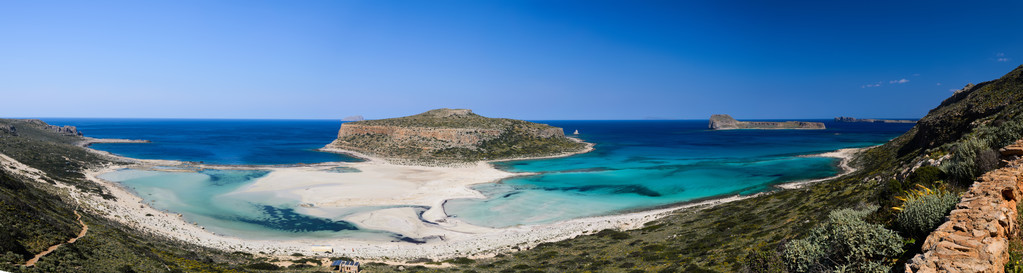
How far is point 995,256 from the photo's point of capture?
6.25m

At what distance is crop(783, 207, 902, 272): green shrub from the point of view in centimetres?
878

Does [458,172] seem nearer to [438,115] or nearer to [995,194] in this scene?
[438,115]

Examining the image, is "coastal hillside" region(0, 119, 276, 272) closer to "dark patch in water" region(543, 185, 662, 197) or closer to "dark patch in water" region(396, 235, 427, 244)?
"dark patch in water" region(396, 235, 427, 244)

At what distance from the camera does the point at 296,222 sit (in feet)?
119

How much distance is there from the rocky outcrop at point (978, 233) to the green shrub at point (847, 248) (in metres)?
1.36

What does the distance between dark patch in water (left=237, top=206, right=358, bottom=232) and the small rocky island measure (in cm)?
4042

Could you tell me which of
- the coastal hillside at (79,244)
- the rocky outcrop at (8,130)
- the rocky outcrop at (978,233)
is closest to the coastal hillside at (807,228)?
the rocky outcrop at (978,233)

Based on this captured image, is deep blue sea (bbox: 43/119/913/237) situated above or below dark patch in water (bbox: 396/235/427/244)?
above

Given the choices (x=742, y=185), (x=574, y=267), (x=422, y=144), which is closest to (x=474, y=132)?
(x=422, y=144)

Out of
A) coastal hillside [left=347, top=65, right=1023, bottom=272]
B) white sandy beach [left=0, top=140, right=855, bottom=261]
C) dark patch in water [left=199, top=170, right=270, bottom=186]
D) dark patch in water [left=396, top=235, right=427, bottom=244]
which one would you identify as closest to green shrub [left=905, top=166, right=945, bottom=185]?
coastal hillside [left=347, top=65, right=1023, bottom=272]

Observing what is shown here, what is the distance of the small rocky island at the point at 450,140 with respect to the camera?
288 feet

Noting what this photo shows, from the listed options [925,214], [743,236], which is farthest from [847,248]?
[743,236]

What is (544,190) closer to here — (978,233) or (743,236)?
(743,236)

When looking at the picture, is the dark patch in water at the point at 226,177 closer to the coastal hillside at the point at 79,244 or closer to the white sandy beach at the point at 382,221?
the white sandy beach at the point at 382,221
